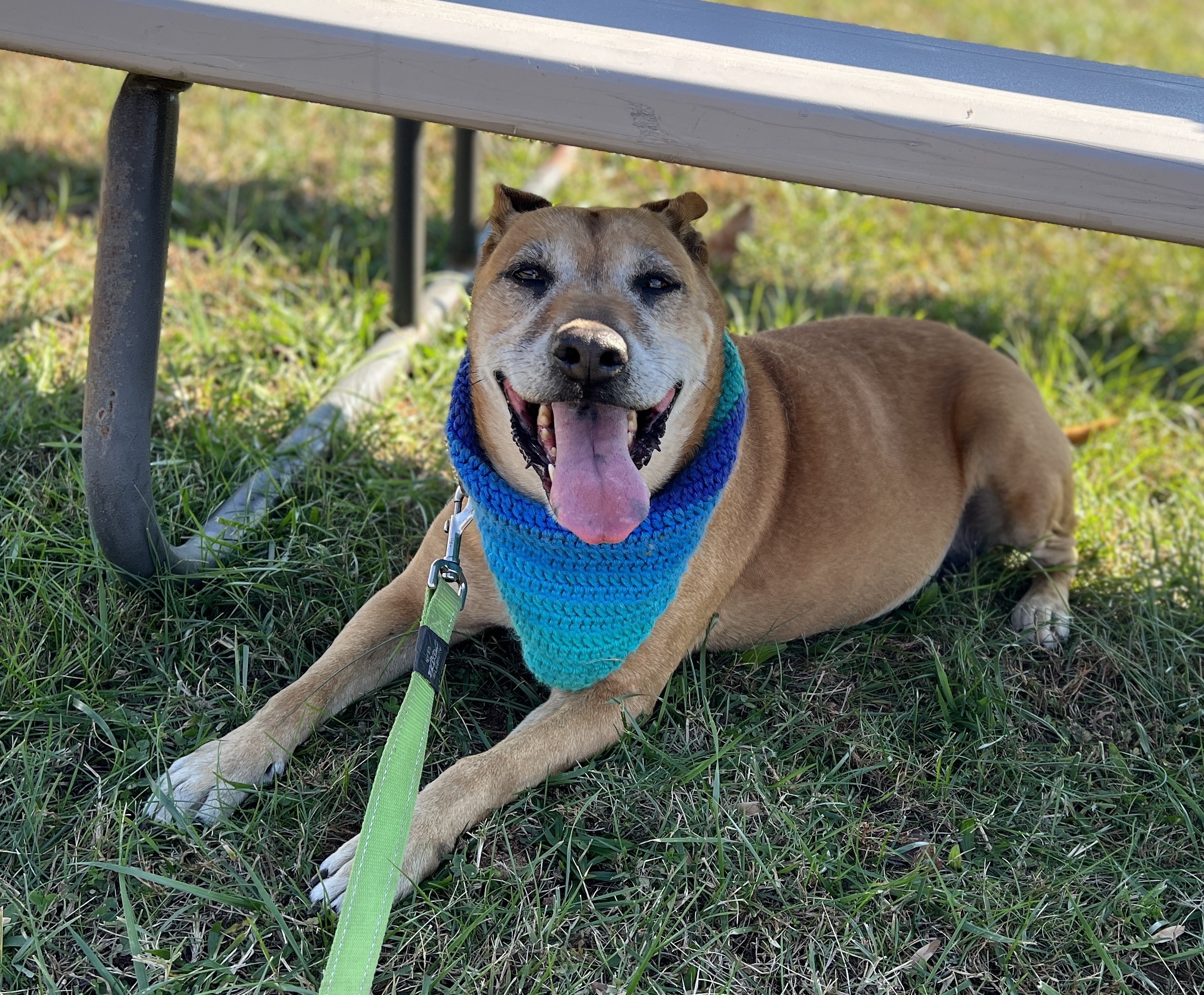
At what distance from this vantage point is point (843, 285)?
4.96 m

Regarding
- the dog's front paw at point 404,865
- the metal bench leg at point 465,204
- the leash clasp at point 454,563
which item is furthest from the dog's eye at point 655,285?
the metal bench leg at point 465,204

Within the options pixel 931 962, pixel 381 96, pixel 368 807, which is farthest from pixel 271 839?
pixel 381 96

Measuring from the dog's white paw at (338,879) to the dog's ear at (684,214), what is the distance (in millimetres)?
1539

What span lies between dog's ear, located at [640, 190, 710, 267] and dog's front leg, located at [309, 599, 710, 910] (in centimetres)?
90

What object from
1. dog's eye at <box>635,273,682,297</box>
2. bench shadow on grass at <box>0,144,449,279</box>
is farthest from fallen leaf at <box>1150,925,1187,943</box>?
bench shadow on grass at <box>0,144,449,279</box>

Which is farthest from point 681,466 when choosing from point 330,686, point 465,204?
point 465,204

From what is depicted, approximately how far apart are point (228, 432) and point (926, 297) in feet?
10.2

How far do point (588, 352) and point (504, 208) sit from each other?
66 centimetres

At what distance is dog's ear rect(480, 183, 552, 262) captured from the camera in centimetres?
270

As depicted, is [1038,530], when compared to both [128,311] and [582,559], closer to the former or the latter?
[582,559]

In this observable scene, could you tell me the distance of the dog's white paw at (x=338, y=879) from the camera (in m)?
2.19

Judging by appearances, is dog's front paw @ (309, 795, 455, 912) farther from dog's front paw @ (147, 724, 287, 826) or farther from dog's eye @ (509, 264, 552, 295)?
dog's eye @ (509, 264, 552, 295)

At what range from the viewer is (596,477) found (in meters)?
2.34

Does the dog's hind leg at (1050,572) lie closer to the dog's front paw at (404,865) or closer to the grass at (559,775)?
the grass at (559,775)
